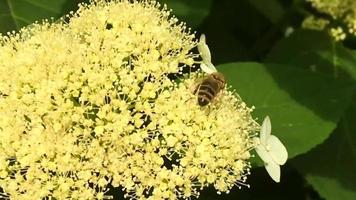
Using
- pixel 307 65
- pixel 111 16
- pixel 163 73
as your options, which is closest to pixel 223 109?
pixel 163 73

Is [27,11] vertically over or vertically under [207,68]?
over

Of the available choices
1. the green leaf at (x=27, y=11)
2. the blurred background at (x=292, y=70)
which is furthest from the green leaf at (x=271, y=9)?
the green leaf at (x=27, y=11)

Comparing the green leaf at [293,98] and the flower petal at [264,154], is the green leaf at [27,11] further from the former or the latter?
the flower petal at [264,154]

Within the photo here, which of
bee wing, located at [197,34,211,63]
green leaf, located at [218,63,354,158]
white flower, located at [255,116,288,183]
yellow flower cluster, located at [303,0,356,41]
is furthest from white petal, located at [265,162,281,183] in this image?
yellow flower cluster, located at [303,0,356,41]

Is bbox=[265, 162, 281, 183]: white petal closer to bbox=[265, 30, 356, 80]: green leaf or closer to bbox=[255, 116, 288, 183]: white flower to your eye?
bbox=[255, 116, 288, 183]: white flower

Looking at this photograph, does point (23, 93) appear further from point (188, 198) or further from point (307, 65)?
point (307, 65)

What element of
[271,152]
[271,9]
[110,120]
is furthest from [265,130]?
[271,9]

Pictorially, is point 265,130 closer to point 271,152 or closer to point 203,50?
point 271,152
